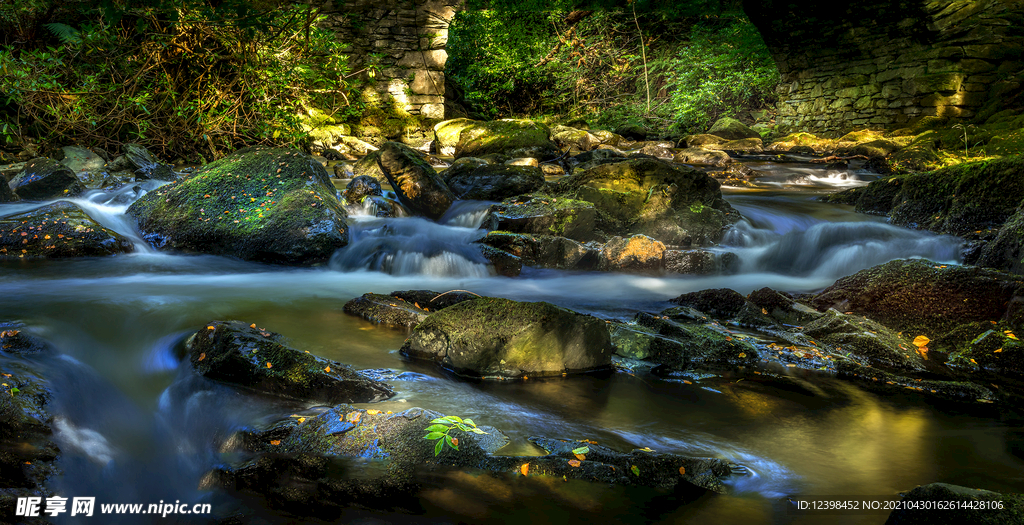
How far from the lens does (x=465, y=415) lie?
7.98 feet

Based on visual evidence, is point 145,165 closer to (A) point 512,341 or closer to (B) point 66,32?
(B) point 66,32

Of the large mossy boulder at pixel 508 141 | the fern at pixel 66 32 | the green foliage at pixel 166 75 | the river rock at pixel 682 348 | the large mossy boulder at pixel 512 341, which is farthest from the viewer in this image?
the large mossy boulder at pixel 508 141

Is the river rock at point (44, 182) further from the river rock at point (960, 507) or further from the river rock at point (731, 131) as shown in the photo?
the river rock at point (731, 131)

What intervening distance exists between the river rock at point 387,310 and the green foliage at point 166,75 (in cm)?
495

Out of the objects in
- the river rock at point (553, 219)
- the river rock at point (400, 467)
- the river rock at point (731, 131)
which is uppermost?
the river rock at point (731, 131)

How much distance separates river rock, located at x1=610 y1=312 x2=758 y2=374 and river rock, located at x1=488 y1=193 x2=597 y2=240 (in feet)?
9.32

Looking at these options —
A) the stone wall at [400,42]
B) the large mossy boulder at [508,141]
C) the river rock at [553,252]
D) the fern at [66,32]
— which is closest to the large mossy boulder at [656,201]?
the river rock at [553,252]

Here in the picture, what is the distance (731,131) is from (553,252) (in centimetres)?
1137

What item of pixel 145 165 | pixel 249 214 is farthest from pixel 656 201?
pixel 145 165

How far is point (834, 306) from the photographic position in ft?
14.0

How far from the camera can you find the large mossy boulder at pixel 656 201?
21.2 ft

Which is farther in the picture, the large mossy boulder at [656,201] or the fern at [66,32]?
the fern at [66,32]

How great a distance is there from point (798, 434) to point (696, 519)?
36.3 inches

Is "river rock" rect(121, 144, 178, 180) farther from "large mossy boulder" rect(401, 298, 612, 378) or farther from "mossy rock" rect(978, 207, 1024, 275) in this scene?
"mossy rock" rect(978, 207, 1024, 275)
